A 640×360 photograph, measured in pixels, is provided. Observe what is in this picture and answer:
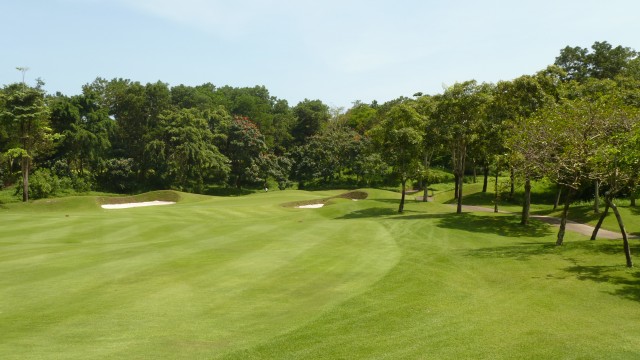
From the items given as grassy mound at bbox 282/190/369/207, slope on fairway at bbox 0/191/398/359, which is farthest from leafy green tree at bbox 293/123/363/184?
slope on fairway at bbox 0/191/398/359

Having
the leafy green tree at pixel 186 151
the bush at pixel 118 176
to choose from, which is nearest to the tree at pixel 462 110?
the leafy green tree at pixel 186 151

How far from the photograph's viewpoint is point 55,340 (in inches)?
392

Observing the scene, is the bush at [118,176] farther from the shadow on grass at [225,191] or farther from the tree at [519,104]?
the tree at [519,104]

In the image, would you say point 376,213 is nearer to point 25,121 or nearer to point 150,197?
point 150,197

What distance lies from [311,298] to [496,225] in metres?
Result: 26.0

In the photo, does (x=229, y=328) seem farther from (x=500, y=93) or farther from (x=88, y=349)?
(x=500, y=93)

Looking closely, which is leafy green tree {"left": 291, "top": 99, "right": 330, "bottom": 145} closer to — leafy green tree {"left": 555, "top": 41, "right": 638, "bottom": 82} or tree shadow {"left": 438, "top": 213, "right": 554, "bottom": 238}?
leafy green tree {"left": 555, "top": 41, "right": 638, "bottom": 82}

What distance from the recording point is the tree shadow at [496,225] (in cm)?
3281

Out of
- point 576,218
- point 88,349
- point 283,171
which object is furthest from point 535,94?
point 283,171

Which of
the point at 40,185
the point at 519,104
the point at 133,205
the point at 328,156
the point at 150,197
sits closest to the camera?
the point at 519,104

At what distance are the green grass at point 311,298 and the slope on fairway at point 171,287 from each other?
2.5 inches

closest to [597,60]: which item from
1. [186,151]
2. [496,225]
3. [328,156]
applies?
[328,156]

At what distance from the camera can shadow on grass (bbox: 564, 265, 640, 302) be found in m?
15.7

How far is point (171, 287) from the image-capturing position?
47.8ft
